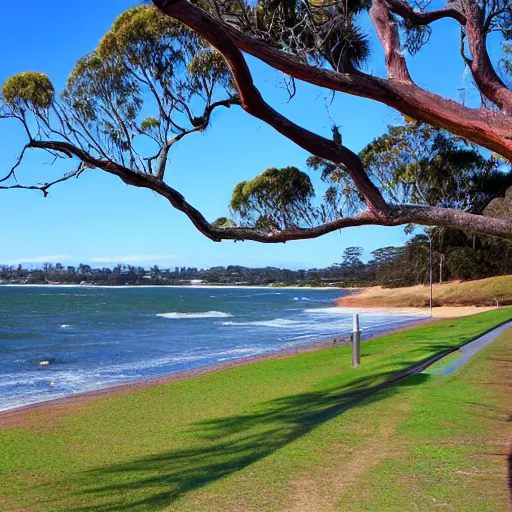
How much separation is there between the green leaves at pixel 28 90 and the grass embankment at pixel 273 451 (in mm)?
4710

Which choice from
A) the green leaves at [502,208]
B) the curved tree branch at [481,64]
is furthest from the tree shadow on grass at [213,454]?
the curved tree branch at [481,64]

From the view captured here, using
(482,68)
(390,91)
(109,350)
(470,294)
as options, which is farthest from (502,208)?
(470,294)

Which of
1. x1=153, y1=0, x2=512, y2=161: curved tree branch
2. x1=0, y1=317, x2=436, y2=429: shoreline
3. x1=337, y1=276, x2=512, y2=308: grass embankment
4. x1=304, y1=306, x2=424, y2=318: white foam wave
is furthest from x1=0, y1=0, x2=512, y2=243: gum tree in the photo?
x1=337, y1=276, x2=512, y2=308: grass embankment

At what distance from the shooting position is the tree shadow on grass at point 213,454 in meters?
4.75

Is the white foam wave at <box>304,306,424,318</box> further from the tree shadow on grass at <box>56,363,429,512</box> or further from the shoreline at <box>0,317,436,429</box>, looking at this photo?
the tree shadow on grass at <box>56,363,429,512</box>

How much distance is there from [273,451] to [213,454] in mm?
636

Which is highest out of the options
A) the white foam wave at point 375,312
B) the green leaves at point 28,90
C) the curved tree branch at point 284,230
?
the green leaves at point 28,90

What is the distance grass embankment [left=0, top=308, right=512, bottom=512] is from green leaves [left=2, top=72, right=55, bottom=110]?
4.71m

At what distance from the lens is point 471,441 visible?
580 centimetres

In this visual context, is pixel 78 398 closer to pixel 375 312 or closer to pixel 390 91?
pixel 390 91

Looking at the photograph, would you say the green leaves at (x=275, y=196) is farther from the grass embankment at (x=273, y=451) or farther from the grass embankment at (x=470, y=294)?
the grass embankment at (x=470, y=294)

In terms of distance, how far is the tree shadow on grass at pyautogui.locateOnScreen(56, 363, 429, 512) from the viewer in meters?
4.75

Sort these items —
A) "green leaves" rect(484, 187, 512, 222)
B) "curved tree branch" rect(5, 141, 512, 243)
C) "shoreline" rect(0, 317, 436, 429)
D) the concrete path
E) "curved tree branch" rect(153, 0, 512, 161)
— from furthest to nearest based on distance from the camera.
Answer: the concrete path, "shoreline" rect(0, 317, 436, 429), "green leaves" rect(484, 187, 512, 222), "curved tree branch" rect(5, 141, 512, 243), "curved tree branch" rect(153, 0, 512, 161)

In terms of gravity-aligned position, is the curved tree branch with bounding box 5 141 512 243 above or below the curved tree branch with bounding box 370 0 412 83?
below
